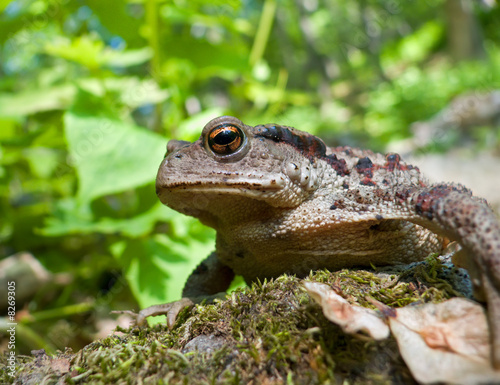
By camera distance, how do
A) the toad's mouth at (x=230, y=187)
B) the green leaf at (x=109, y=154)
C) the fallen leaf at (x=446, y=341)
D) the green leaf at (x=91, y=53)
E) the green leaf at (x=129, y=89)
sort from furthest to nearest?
the green leaf at (x=129, y=89) → the green leaf at (x=91, y=53) → the green leaf at (x=109, y=154) → the toad's mouth at (x=230, y=187) → the fallen leaf at (x=446, y=341)

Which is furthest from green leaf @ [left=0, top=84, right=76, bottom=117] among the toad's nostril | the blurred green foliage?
the toad's nostril

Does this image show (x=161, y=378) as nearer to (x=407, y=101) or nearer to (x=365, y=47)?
(x=407, y=101)

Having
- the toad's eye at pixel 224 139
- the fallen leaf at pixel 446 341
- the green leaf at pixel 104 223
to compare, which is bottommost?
the fallen leaf at pixel 446 341

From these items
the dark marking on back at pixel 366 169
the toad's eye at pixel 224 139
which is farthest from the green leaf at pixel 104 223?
the dark marking on back at pixel 366 169

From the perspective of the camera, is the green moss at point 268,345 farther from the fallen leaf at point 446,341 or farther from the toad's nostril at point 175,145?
the toad's nostril at point 175,145

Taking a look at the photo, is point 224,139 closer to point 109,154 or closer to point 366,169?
point 366,169

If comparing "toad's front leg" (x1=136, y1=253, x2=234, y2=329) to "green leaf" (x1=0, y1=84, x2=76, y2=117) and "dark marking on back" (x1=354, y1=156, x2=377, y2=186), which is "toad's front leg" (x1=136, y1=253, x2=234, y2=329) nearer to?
"dark marking on back" (x1=354, y1=156, x2=377, y2=186)
